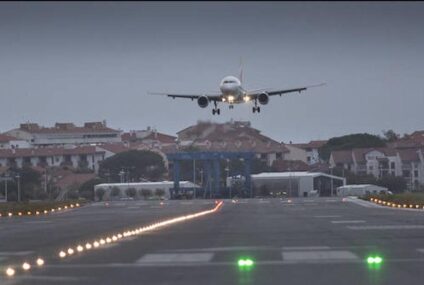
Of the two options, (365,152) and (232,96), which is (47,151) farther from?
(232,96)

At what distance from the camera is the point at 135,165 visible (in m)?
147

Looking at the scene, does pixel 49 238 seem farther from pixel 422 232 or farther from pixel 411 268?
pixel 411 268

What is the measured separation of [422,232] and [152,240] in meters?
8.66

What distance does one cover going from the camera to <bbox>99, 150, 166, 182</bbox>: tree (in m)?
146

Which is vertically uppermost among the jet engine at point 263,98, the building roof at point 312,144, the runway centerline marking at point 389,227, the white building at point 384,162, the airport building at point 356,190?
the building roof at point 312,144

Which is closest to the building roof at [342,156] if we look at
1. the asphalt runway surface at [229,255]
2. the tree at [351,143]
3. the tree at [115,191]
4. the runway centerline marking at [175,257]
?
the tree at [351,143]

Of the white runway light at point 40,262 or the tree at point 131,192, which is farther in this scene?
the tree at point 131,192

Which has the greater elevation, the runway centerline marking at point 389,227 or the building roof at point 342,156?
the building roof at point 342,156

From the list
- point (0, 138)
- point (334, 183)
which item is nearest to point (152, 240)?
point (334, 183)

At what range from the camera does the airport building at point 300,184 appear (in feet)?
382

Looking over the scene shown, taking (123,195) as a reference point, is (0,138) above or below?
above

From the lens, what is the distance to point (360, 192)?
4291 inches

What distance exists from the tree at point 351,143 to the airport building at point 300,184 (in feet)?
111

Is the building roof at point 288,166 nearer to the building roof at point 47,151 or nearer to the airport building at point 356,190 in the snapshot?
the building roof at point 47,151
